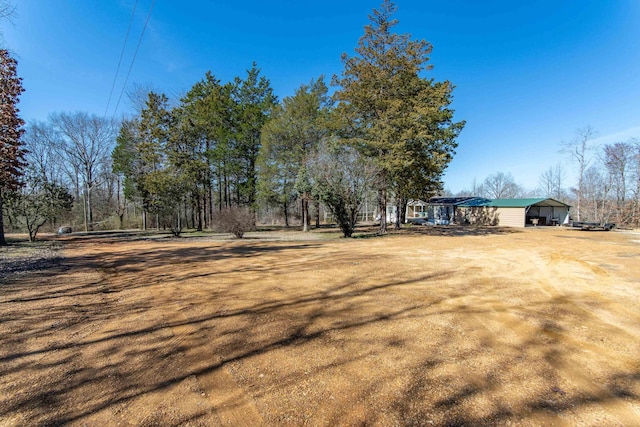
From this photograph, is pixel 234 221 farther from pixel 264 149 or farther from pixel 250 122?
pixel 250 122

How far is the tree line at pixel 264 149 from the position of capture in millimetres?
16188

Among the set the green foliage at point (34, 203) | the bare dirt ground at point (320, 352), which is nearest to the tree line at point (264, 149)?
the green foliage at point (34, 203)

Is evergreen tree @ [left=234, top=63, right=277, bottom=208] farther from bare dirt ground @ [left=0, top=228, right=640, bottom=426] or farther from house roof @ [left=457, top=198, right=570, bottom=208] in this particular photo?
house roof @ [left=457, top=198, right=570, bottom=208]

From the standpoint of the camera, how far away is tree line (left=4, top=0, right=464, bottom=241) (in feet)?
53.1

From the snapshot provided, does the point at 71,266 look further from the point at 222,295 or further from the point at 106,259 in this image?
the point at 222,295

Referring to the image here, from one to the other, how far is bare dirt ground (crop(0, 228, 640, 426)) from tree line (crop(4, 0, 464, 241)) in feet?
35.0

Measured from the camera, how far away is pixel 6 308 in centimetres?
421

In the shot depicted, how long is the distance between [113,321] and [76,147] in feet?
111

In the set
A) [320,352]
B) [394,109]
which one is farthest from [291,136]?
[320,352]

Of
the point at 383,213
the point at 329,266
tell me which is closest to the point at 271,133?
the point at 383,213

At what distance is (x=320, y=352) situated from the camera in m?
2.94

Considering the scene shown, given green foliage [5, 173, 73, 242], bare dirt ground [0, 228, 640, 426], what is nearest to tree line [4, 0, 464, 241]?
green foliage [5, 173, 73, 242]

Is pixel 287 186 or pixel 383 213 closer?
pixel 383 213

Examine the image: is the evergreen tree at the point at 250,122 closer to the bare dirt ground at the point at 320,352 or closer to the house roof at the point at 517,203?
the bare dirt ground at the point at 320,352
